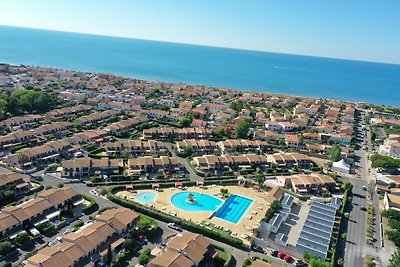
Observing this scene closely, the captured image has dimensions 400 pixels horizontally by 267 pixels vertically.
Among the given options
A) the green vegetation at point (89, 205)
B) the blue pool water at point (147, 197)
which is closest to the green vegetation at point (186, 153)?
the blue pool water at point (147, 197)

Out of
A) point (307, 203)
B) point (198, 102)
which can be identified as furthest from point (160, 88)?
point (307, 203)

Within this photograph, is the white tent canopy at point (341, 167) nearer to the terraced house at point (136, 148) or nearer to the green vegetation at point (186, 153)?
the green vegetation at point (186, 153)

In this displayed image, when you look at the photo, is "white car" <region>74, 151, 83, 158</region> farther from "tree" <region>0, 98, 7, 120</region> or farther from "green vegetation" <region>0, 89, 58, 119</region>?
"tree" <region>0, 98, 7, 120</region>

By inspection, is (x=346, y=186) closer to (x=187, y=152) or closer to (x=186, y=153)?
(x=187, y=152)

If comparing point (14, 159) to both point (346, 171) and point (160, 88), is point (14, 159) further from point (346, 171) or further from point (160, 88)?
point (160, 88)

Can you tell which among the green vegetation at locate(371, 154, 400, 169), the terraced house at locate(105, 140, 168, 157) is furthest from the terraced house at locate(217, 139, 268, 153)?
the green vegetation at locate(371, 154, 400, 169)

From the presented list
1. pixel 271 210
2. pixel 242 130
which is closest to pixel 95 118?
pixel 242 130

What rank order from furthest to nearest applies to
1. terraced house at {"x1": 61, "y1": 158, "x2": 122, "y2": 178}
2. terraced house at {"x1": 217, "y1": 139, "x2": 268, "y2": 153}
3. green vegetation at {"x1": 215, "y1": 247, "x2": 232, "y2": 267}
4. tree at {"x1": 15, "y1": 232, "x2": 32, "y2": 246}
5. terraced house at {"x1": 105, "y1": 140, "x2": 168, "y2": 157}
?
terraced house at {"x1": 217, "y1": 139, "x2": 268, "y2": 153}
terraced house at {"x1": 105, "y1": 140, "x2": 168, "y2": 157}
terraced house at {"x1": 61, "y1": 158, "x2": 122, "y2": 178}
green vegetation at {"x1": 215, "y1": 247, "x2": 232, "y2": 267}
tree at {"x1": 15, "y1": 232, "x2": 32, "y2": 246}
